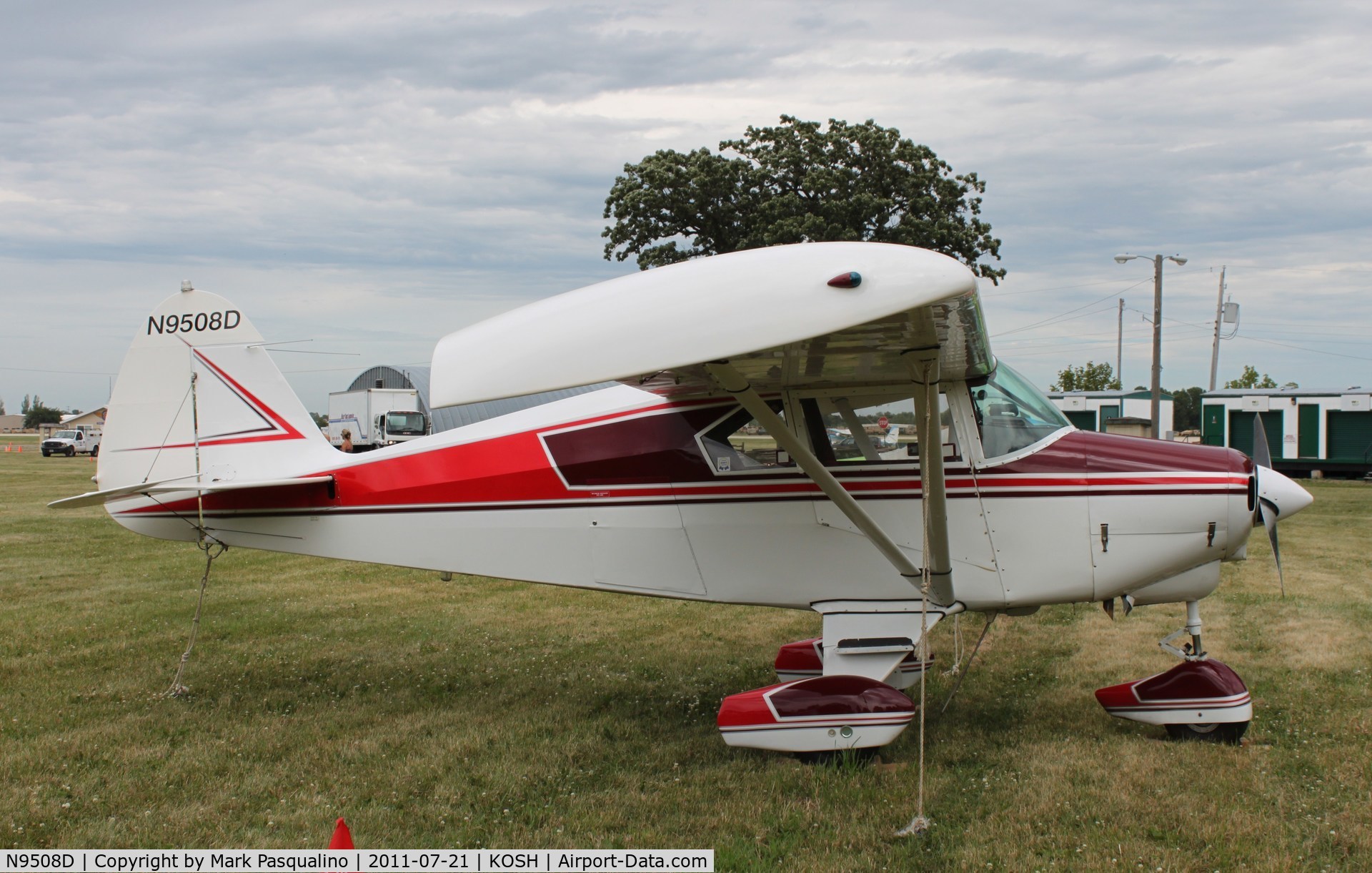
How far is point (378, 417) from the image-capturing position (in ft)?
129

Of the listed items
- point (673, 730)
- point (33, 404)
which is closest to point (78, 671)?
point (673, 730)

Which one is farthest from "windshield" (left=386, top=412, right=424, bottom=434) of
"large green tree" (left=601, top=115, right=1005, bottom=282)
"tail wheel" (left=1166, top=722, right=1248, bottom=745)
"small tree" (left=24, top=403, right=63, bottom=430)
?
"small tree" (left=24, top=403, right=63, bottom=430)

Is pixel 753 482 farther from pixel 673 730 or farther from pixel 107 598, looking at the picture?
pixel 107 598

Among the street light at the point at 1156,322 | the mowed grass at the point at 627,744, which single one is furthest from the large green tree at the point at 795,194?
the mowed grass at the point at 627,744

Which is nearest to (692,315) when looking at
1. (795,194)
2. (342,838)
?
(342,838)

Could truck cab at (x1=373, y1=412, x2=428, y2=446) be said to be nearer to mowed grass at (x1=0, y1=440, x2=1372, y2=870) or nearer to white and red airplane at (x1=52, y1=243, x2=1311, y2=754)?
mowed grass at (x1=0, y1=440, x2=1372, y2=870)

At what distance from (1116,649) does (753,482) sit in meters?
4.36

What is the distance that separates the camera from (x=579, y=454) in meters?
5.99

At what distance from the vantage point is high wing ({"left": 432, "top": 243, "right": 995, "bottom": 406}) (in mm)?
Answer: 3500

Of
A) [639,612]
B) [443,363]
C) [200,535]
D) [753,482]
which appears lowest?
[639,612]

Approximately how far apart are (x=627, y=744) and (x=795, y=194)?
20530 millimetres

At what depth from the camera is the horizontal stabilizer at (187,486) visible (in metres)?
6.11

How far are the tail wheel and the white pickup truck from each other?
57407mm

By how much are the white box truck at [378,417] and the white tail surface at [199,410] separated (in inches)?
1190
